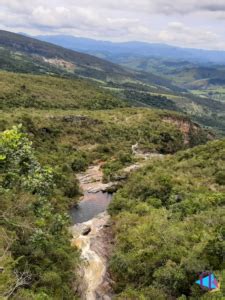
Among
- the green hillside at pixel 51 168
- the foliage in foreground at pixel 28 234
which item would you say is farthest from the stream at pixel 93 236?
the foliage in foreground at pixel 28 234

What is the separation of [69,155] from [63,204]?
22580mm

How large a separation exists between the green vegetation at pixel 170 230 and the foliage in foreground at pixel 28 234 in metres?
5.18

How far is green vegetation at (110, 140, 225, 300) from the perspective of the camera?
26.9 meters

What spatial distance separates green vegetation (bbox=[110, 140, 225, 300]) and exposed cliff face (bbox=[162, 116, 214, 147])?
1893 inches

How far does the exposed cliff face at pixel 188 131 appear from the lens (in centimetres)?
10412

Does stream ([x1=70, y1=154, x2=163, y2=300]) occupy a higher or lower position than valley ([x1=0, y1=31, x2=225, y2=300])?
lower

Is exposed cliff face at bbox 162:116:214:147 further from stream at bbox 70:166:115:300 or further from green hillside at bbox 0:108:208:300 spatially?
stream at bbox 70:166:115:300

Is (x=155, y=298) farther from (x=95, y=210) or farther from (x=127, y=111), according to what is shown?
(x=127, y=111)

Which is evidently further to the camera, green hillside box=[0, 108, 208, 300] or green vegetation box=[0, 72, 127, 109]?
green vegetation box=[0, 72, 127, 109]

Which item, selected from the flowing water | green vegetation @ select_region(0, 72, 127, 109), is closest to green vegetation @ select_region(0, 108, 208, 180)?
the flowing water
